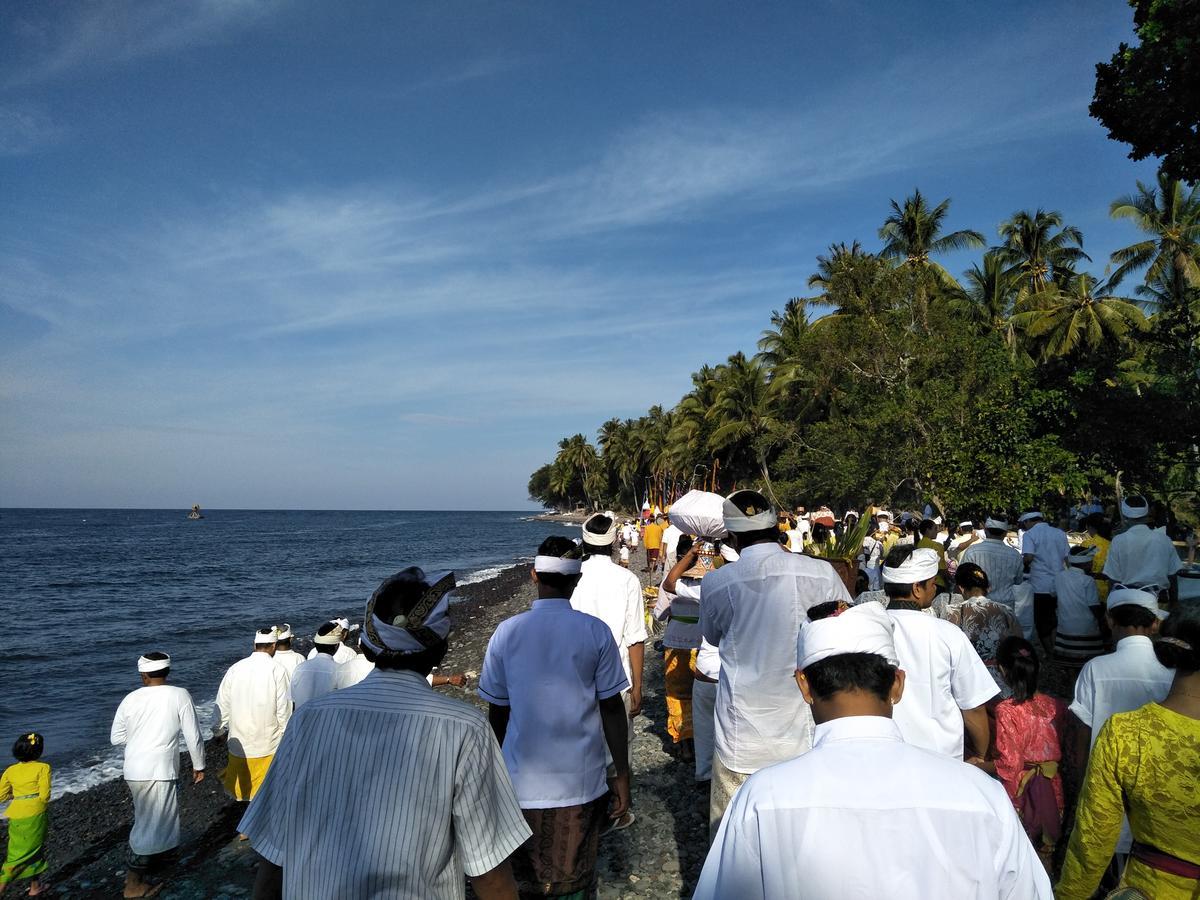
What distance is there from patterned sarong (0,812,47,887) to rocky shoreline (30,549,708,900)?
0.80m

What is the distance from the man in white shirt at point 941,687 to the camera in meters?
3.45

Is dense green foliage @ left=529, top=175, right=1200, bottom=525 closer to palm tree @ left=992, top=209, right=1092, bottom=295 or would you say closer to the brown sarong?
palm tree @ left=992, top=209, right=1092, bottom=295

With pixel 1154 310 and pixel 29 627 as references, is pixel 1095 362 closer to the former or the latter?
pixel 1154 310

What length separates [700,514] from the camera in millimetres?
5613

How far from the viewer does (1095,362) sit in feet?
59.9

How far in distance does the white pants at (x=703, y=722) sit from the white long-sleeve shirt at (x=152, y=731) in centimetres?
403

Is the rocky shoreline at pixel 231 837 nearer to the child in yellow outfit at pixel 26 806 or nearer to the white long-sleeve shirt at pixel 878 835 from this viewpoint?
the child in yellow outfit at pixel 26 806

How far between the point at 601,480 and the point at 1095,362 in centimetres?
7977

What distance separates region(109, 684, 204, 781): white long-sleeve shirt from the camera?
6098 millimetres

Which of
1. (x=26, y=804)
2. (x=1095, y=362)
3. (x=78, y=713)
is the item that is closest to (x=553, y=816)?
(x=26, y=804)

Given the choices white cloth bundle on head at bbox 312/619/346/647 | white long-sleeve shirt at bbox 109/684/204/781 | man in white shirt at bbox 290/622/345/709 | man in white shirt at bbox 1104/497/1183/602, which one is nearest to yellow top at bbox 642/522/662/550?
man in white shirt at bbox 1104/497/1183/602

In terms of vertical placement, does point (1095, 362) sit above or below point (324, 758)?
above

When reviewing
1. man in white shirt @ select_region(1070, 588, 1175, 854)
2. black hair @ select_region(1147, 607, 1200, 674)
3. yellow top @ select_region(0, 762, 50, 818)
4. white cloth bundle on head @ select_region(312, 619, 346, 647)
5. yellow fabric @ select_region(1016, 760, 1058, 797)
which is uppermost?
black hair @ select_region(1147, 607, 1200, 674)

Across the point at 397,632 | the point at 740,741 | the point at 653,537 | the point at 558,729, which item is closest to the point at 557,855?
the point at 558,729
